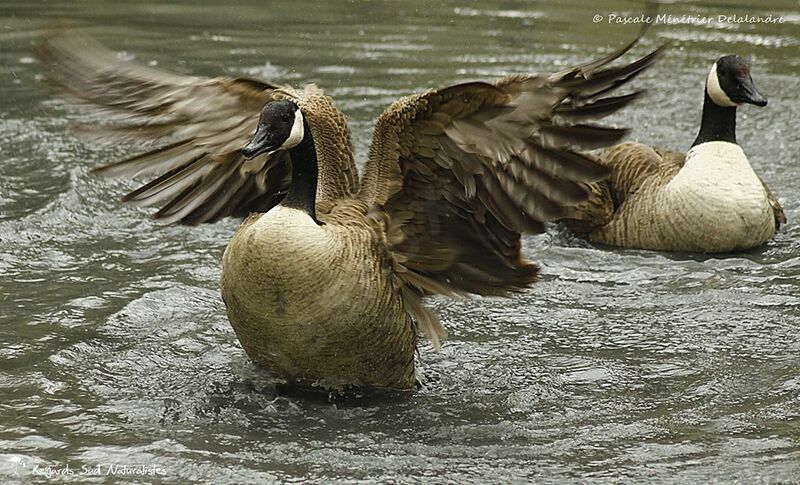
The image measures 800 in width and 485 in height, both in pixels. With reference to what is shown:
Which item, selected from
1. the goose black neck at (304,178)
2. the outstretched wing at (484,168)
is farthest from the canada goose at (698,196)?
the goose black neck at (304,178)

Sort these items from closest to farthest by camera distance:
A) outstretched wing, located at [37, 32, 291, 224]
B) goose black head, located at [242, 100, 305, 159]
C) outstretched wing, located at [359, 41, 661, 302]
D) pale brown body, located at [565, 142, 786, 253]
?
outstretched wing, located at [359, 41, 661, 302], goose black head, located at [242, 100, 305, 159], outstretched wing, located at [37, 32, 291, 224], pale brown body, located at [565, 142, 786, 253]

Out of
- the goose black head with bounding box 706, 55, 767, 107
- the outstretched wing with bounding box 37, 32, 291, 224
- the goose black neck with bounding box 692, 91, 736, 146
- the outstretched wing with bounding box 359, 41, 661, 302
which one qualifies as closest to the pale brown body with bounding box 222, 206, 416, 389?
the outstretched wing with bounding box 359, 41, 661, 302

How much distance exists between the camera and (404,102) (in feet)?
19.8

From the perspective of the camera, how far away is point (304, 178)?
6227 mm

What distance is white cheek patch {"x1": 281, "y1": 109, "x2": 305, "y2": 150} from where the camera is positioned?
6.11 metres

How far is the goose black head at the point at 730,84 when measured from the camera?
380 inches

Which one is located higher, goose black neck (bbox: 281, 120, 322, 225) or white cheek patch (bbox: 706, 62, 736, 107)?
white cheek patch (bbox: 706, 62, 736, 107)

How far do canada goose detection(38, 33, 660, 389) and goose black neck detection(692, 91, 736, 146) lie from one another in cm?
350

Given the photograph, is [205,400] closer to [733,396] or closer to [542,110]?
[542,110]

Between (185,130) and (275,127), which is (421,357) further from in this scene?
(275,127)

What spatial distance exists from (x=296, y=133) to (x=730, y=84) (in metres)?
4.83

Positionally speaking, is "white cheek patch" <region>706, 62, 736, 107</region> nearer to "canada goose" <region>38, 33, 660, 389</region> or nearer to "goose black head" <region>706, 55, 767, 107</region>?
"goose black head" <region>706, 55, 767, 107</region>

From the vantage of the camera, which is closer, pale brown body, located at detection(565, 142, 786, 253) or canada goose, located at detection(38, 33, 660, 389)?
canada goose, located at detection(38, 33, 660, 389)

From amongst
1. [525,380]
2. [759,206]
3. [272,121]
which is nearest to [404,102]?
[272,121]
